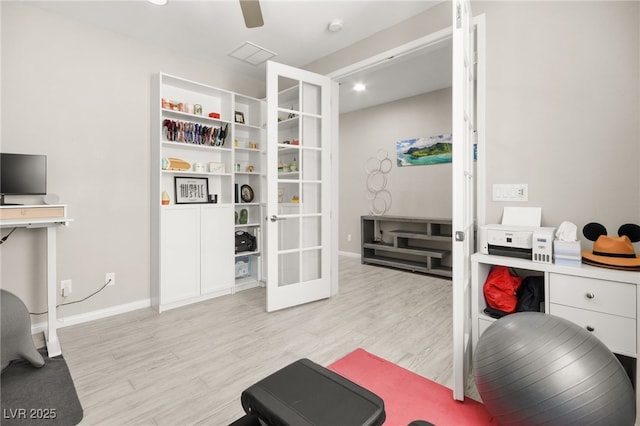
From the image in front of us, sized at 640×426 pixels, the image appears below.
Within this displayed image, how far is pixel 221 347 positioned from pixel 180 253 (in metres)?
1.22

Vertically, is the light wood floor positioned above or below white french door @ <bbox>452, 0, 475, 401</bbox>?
below

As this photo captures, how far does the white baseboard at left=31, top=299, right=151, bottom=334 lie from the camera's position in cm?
249

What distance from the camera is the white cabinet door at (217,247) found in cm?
322

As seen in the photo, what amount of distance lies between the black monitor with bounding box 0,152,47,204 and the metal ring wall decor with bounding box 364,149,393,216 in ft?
14.2

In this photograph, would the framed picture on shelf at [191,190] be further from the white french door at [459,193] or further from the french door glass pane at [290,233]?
the white french door at [459,193]

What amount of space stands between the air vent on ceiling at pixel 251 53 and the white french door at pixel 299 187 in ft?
1.12

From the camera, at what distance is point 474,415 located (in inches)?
59.9

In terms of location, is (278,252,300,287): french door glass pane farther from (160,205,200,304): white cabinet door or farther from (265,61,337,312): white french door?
(160,205,200,304): white cabinet door

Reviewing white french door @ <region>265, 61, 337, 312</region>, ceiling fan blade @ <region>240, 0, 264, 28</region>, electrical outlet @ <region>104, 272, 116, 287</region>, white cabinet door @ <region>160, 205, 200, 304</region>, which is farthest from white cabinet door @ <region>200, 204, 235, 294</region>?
ceiling fan blade @ <region>240, 0, 264, 28</region>

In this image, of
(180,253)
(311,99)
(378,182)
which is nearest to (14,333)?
(180,253)

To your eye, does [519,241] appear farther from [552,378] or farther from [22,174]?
[22,174]

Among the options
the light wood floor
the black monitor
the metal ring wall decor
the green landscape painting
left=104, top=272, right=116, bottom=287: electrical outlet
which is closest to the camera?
the light wood floor

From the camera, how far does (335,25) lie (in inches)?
108

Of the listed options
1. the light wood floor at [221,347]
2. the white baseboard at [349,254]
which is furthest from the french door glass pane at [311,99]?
the white baseboard at [349,254]
